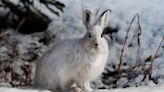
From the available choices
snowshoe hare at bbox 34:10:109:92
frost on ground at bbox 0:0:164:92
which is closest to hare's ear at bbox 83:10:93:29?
snowshoe hare at bbox 34:10:109:92

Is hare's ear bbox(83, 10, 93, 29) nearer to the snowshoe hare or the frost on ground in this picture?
the snowshoe hare

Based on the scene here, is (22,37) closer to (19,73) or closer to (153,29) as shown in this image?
(19,73)

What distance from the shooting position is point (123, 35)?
7008 mm

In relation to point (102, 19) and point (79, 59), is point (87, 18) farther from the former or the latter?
point (79, 59)

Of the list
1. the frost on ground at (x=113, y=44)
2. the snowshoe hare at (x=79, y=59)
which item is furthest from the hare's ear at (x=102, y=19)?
the frost on ground at (x=113, y=44)

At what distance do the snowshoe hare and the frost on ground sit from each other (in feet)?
3.60

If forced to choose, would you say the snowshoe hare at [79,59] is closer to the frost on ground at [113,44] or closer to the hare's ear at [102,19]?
the hare's ear at [102,19]

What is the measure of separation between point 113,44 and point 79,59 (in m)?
2.59

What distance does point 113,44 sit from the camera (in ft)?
22.6

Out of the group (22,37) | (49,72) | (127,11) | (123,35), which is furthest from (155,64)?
(49,72)

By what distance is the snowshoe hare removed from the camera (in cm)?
430

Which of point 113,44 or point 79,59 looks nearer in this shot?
point 79,59

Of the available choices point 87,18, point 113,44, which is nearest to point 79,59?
point 87,18

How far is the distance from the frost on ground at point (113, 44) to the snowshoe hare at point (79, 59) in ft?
3.60
